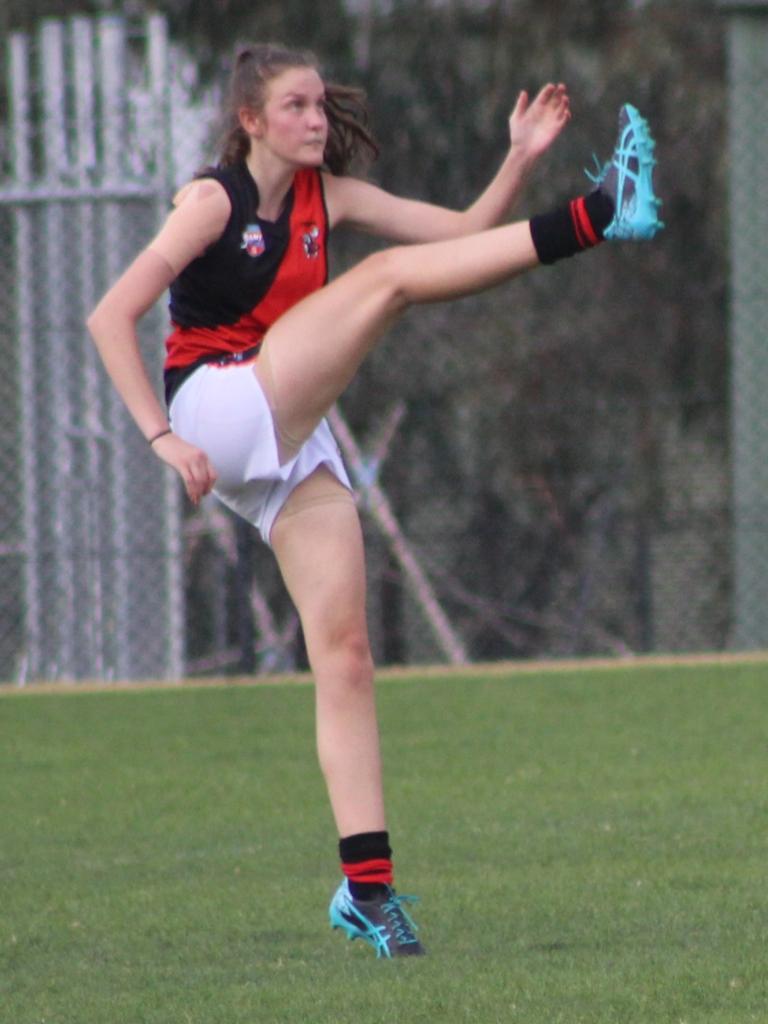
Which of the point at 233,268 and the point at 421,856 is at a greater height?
the point at 233,268

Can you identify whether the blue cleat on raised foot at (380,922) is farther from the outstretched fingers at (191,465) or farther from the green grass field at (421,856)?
the outstretched fingers at (191,465)

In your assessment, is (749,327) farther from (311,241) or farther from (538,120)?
(311,241)

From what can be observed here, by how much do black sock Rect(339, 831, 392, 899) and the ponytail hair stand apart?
1.32m

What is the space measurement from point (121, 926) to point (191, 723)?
3450mm

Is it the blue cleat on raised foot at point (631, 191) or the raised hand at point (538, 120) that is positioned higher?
the raised hand at point (538, 120)

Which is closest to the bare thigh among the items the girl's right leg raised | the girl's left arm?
the girl's right leg raised

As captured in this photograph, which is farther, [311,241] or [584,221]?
[311,241]

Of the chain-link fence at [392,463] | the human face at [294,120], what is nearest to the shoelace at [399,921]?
the human face at [294,120]

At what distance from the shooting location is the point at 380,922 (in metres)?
3.93

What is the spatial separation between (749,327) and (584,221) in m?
6.61

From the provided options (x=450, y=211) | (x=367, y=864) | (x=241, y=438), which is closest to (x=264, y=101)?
(x=450, y=211)

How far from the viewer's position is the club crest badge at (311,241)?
13.6 ft

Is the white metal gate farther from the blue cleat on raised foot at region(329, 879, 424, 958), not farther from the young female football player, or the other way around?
the blue cleat on raised foot at region(329, 879, 424, 958)

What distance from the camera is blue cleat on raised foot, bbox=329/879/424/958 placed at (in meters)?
3.91
